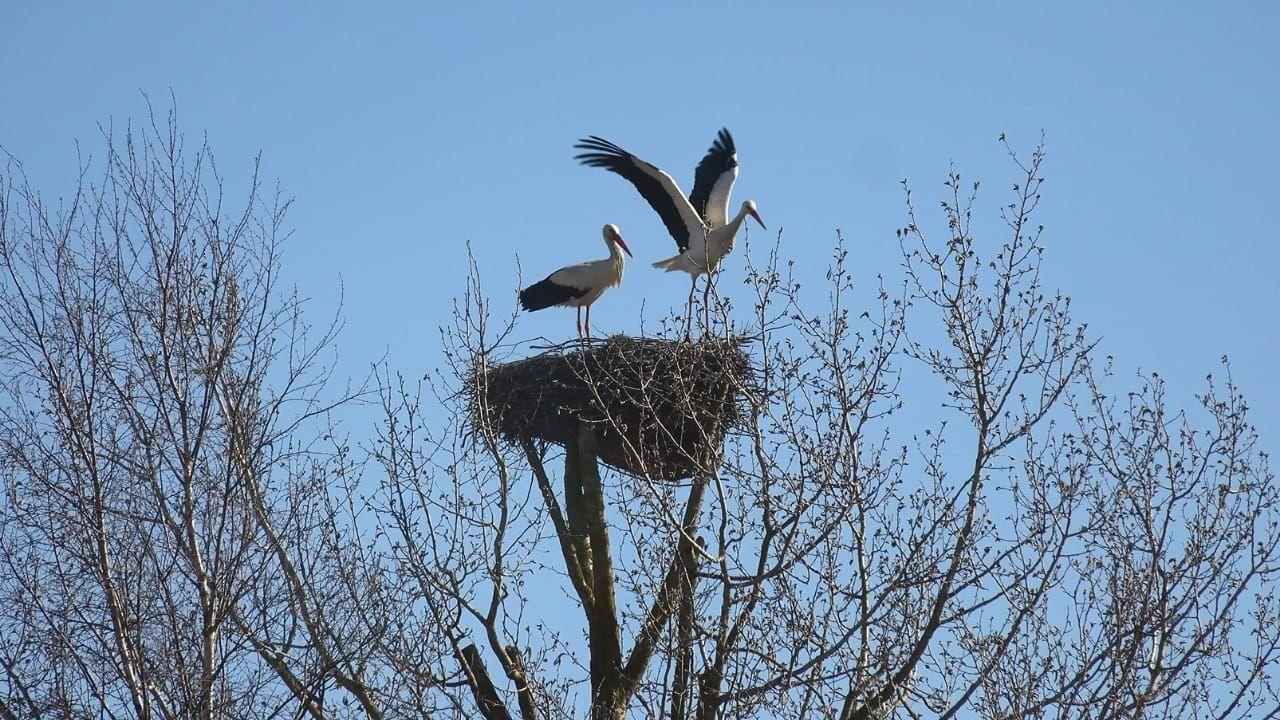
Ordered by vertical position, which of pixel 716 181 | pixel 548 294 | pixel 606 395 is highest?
pixel 716 181

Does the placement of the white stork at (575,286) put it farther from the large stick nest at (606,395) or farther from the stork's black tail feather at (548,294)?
the large stick nest at (606,395)

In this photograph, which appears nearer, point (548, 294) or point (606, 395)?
point (606, 395)

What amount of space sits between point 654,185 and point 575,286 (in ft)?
3.57

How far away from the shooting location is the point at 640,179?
14719mm

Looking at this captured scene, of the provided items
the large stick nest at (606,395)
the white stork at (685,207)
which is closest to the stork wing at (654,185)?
the white stork at (685,207)

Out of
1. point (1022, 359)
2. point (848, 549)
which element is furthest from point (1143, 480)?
point (848, 549)

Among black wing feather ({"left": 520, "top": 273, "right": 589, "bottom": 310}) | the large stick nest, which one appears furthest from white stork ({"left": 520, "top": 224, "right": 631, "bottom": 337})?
the large stick nest

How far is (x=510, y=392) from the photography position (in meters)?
11.8

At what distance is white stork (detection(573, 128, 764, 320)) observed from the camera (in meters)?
14.4

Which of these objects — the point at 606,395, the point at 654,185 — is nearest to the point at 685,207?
the point at 654,185

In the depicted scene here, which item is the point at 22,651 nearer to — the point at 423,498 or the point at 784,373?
the point at 423,498

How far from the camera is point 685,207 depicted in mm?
14438

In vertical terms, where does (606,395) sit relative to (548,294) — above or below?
below

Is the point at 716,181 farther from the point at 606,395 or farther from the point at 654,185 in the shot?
the point at 606,395
